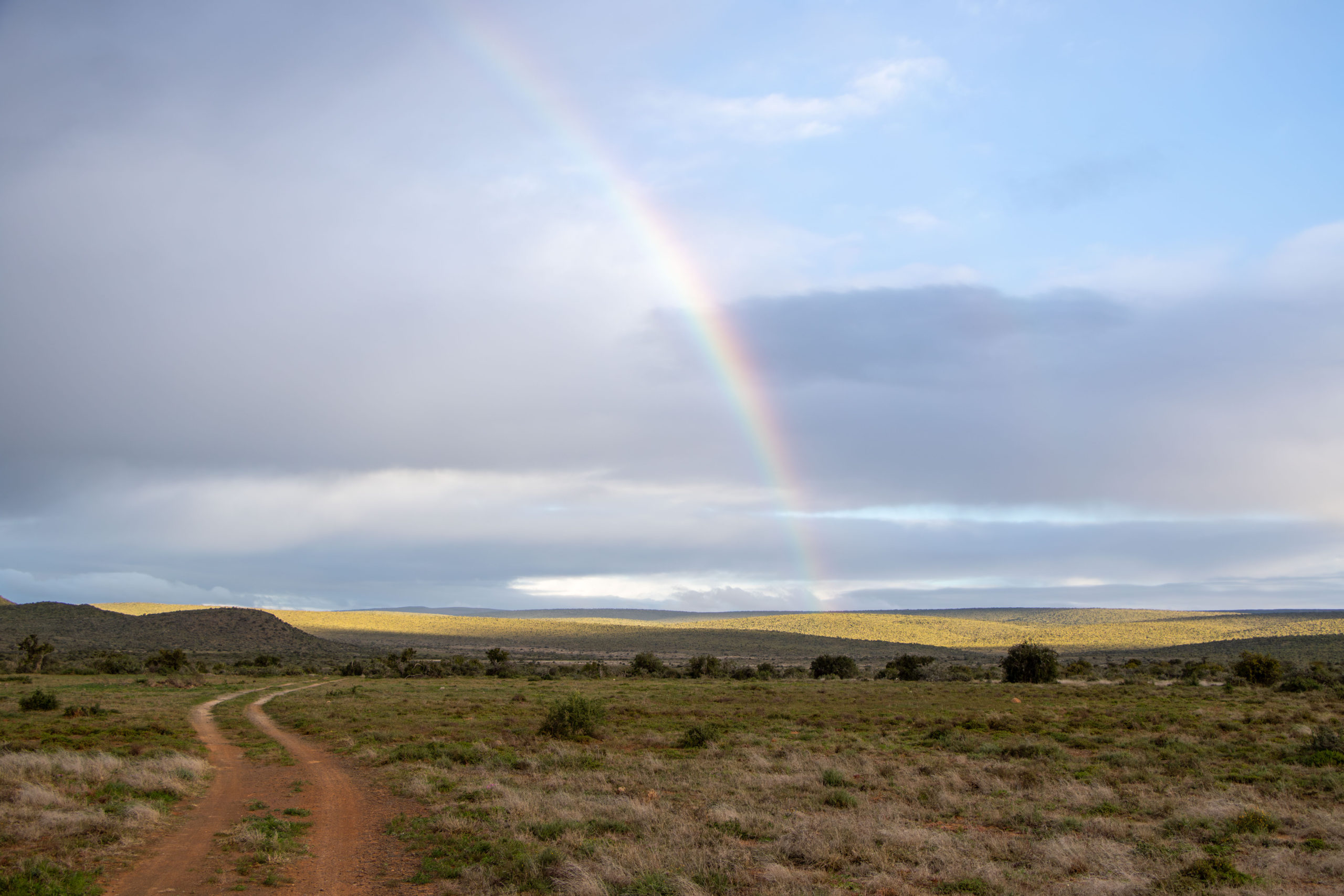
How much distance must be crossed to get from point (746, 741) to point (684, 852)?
1561cm

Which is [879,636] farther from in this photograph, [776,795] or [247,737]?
[776,795]

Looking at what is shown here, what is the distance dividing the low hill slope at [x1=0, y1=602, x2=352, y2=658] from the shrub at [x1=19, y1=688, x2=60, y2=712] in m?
69.3

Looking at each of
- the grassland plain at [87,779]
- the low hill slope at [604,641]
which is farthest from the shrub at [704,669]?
the grassland plain at [87,779]

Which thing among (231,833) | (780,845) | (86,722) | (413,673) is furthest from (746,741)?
(413,673)

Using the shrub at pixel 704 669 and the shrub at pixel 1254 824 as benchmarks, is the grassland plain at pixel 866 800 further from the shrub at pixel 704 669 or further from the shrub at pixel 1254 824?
the shrub at pixel 704 669

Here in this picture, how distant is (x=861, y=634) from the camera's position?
545 feet

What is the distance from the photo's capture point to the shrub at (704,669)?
2790 inches

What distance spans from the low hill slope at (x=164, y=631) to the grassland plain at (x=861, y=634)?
50.6 ft

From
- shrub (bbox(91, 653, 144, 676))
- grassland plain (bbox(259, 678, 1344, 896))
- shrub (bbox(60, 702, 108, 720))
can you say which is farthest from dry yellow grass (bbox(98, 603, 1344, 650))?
shrub (bbox(60, 702, 108, 720))

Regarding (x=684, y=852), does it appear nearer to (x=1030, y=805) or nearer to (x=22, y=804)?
(x=1030, y=805)

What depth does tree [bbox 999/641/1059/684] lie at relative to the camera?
6178 cm

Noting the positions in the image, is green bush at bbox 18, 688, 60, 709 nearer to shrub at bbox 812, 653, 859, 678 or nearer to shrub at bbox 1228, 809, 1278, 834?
shrub at bbox 1228, 809, 1278, 834

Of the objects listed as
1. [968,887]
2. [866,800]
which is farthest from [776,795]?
[968,887]

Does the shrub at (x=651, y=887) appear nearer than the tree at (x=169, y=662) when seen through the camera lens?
Yes
